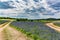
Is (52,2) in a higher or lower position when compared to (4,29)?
higher

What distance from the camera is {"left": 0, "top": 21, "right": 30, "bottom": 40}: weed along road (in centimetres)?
160

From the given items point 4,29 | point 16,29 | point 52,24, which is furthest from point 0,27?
point 52,24

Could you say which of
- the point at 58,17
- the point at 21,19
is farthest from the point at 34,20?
the point at 58,17

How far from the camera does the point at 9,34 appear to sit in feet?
5.38

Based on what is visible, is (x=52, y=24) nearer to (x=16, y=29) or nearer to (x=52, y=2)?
(x=52, y=2)

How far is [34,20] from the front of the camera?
177cm

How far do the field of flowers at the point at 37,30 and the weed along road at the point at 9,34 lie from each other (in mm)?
48

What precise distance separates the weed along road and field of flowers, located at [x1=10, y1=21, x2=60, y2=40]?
48 mm

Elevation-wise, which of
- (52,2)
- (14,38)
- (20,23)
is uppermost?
(52,2)

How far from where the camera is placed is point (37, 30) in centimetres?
167

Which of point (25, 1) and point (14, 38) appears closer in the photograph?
point (14, 38)

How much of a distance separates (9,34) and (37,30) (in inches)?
11.3

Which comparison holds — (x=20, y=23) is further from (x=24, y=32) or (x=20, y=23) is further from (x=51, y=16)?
(x=51, y=16)

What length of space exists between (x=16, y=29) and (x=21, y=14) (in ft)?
0.58
